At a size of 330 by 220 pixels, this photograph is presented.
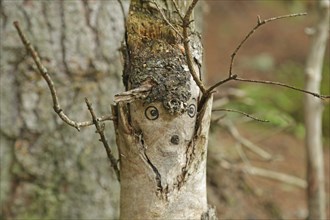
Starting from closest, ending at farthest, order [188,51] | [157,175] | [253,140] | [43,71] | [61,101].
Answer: [43,71] < [188,51] < [157,175] < [61,101] < [253,140]

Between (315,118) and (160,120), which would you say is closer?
(160,120)

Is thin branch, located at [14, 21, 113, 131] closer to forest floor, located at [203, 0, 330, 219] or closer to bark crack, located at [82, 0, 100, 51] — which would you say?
bark crack, located at [82, 0, 100, 51]

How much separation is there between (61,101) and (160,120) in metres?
1.20

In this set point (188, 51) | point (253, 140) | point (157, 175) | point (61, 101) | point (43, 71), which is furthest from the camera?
point (253, 140)

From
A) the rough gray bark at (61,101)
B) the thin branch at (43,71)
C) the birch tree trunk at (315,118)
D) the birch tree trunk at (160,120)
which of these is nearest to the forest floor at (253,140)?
the birch tree trunk at (315,118)

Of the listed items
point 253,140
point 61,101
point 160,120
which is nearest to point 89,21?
point 61,101

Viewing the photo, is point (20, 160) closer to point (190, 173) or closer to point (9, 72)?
point (9, 72)

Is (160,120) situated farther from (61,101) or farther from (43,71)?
(61,101)

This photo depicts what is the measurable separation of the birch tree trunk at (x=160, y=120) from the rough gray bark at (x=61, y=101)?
1066mm

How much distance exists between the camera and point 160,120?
179 cm

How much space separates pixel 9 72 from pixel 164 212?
4.24ft

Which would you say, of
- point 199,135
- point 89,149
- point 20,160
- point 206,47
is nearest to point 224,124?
point 89,149

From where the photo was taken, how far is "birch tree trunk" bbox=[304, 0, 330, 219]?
9.55ft

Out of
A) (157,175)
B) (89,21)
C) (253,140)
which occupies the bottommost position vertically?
(157,175)
